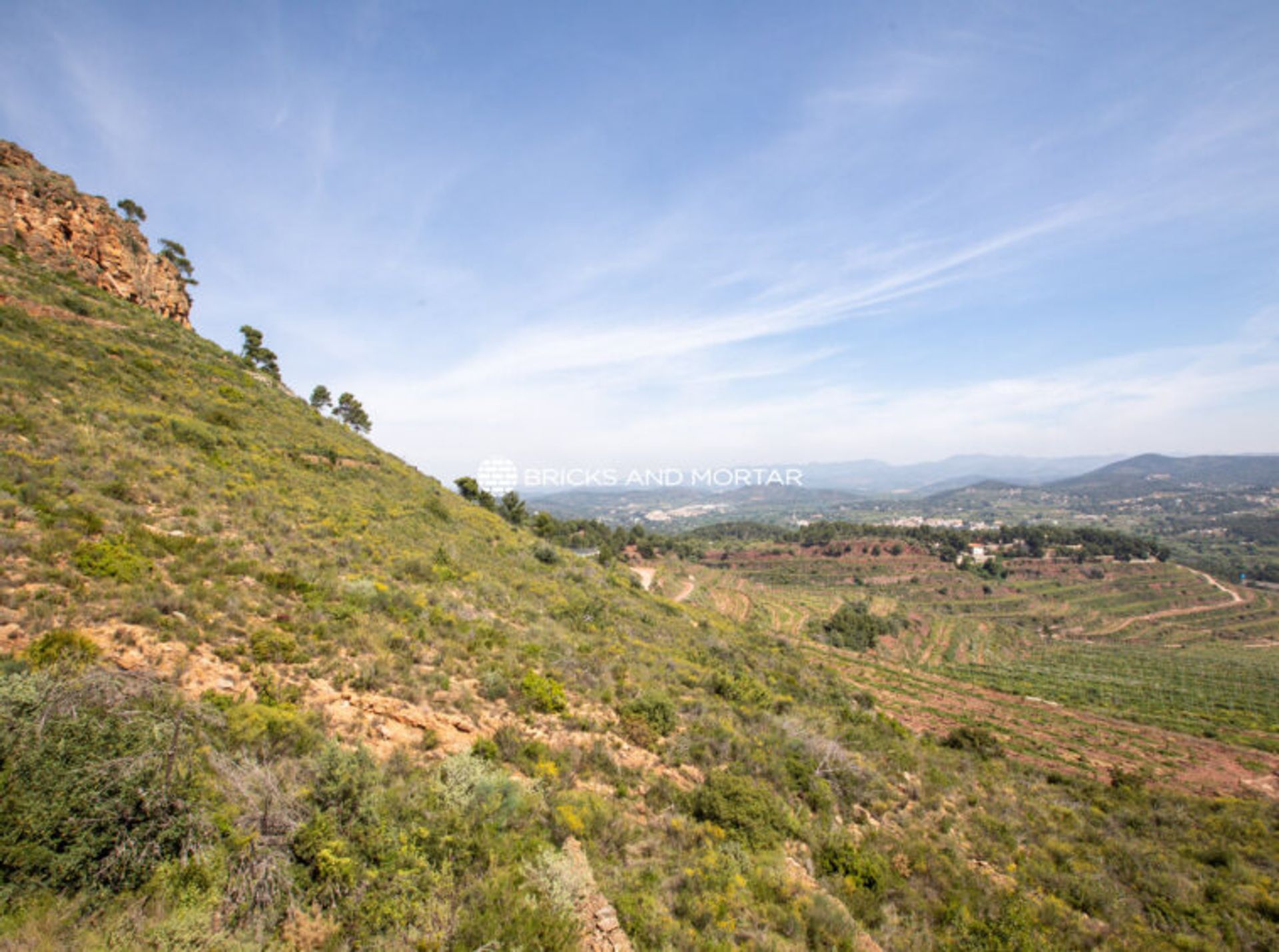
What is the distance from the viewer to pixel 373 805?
17.4 ft

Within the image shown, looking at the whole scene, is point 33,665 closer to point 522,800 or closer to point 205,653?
point 205,653

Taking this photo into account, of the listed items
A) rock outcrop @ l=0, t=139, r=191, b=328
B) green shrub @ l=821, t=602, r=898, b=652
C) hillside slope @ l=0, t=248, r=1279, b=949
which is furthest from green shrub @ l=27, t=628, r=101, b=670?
green shrub @ l=821, t=602, r=898, b=652

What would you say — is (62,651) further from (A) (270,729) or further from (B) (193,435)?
(B) (193,435)

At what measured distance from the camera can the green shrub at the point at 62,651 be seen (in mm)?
5383

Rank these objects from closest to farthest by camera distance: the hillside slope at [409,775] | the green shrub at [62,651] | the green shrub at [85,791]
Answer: the green shrub at [85,791] < the hillside slope at [409,775] < the green shrub at [62,651]

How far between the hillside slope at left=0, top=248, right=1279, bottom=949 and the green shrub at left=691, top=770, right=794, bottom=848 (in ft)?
0.17

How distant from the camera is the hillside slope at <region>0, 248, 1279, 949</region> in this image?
414 centimetres

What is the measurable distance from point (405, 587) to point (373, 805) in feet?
25.9

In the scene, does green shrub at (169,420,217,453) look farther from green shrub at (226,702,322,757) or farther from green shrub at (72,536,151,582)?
green shrub at (226,702,322,757)

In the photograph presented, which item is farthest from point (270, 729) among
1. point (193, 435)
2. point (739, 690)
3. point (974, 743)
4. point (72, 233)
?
point (72, 233)

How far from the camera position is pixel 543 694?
960cm

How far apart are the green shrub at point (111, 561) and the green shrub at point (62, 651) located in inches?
71.6

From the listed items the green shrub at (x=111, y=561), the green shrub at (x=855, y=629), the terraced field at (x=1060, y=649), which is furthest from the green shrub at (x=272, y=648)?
the green shrub at (x=855, y=629)

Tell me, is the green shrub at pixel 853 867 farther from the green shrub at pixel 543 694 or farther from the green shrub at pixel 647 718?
the green shrub at pixel 543 694
